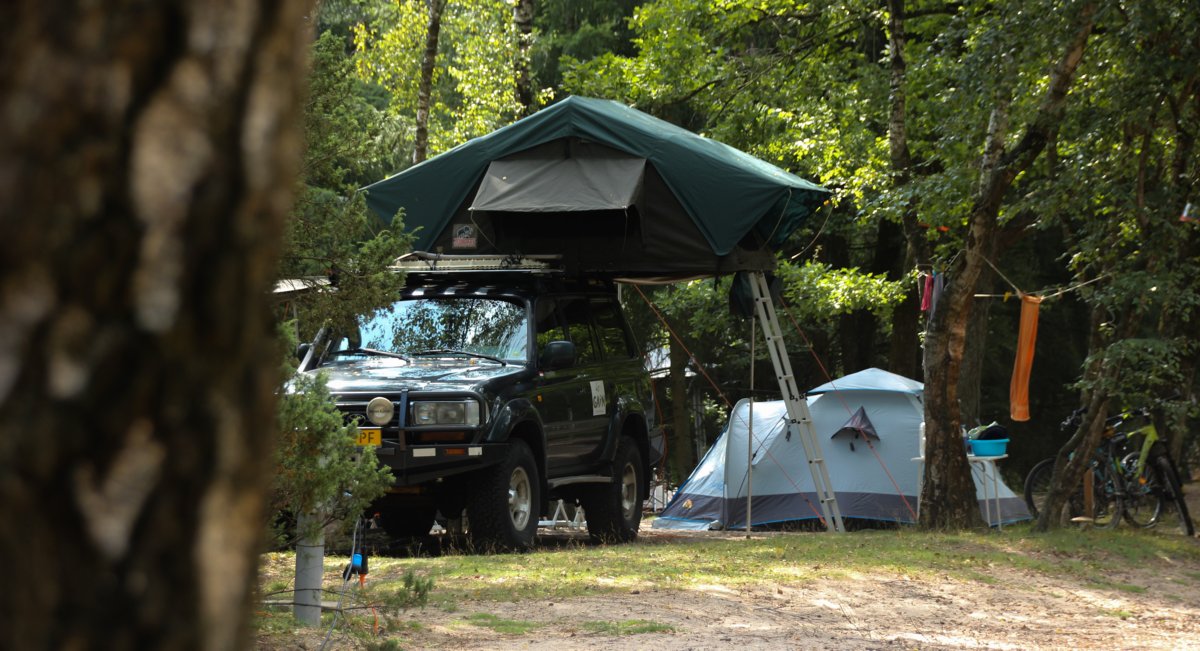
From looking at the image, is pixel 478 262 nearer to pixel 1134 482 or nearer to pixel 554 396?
pixel 554 396

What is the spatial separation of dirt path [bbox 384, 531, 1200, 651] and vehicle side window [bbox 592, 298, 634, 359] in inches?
158

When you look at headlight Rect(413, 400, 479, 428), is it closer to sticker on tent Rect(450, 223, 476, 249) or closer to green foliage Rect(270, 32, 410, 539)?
green foliage Rect(270, 32, 410, 539)

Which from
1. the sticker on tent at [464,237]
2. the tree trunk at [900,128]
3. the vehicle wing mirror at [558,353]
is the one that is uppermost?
the tree trunk at [900,128]

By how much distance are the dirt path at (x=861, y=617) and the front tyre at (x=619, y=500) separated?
11.1ft

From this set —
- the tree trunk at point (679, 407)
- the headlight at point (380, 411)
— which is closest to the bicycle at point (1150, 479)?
the headlight at point (380, 411)

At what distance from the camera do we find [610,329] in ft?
38.6

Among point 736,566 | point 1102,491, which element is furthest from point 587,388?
point 1102,491

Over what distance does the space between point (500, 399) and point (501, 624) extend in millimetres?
3286

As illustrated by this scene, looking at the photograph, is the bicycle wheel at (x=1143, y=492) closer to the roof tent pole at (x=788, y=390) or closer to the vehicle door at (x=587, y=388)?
the roof tent pole at (x=788, y=390)

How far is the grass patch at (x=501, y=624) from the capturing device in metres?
6.08

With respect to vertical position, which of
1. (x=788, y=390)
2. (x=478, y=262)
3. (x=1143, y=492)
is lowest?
(x=1143, y=492)

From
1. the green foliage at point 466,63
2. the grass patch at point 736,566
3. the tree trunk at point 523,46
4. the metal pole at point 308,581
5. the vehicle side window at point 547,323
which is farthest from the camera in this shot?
the green foliage at point 466,63

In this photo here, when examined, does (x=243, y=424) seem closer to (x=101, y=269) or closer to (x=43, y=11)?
(x=101, y=269)

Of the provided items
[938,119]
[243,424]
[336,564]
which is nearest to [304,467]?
[336,564]
